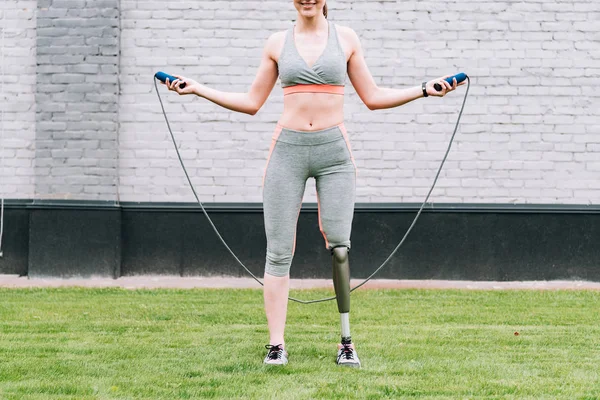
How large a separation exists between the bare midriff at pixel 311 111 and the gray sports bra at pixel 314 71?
0.04 meters

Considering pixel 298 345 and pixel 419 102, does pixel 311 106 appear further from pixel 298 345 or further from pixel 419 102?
pixel 419 102

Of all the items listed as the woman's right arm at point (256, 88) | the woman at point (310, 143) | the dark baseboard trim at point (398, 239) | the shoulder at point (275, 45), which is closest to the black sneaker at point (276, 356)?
the woman at point (310, 143)

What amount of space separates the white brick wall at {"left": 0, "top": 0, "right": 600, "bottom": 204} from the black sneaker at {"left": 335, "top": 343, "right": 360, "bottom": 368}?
13.4ft

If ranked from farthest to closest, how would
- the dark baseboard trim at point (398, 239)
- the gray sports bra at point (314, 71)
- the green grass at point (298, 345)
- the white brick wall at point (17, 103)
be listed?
1. the white brick wall at point (17, 103)
2. the dark baseboard trim at point (398, 239)
3. the gray sports bra at point (314, 71)
4. the green grass at point (298, 345)

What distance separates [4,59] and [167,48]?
5.40 ft

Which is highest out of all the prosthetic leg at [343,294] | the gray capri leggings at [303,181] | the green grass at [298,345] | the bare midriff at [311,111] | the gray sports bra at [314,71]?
the gray sports bra at [314,71]

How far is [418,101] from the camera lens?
848 cm

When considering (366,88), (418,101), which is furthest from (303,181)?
(418,101)

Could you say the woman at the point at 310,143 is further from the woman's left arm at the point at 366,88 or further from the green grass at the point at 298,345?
the green grass at the point at 298,345

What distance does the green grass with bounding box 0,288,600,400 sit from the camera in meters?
3.96

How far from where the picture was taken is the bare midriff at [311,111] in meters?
4.39

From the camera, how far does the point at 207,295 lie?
725 cm

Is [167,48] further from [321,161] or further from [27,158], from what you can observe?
[321,161]

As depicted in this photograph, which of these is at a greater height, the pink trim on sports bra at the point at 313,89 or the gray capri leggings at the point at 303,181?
the pink trim on sports bra at the point at 313,89
